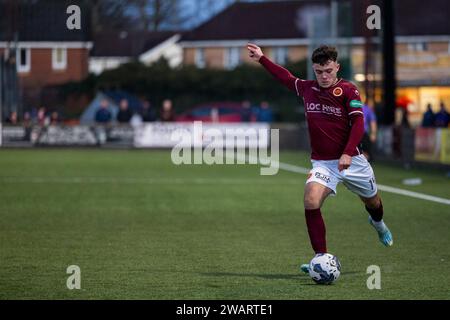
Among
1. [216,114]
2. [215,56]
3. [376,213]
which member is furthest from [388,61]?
[215,56]

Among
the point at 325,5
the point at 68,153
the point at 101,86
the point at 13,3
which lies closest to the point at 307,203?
the point at 68,153

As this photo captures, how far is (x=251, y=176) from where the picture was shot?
2759 cm

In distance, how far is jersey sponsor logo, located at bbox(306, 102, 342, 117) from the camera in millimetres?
10805

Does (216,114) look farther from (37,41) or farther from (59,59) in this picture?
(59,59)

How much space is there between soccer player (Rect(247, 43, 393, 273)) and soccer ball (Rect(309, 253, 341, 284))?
0.35 m

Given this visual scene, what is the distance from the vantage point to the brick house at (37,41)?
4488 cm

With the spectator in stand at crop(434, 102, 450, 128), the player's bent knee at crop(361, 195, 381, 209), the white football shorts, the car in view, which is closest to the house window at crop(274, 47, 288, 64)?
the car

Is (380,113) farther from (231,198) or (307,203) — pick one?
(307,203)

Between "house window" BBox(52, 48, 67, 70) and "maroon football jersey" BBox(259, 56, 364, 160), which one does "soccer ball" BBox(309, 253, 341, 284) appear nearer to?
"maroon football jersey" BBox(259, 56, 364, 160)

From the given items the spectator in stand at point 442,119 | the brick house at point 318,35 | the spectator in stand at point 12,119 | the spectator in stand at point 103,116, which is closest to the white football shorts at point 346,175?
the spectator in stand at point 442,119

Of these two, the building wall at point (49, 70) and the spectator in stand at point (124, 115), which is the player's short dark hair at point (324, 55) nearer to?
the spectator in stand at point (124, 115)

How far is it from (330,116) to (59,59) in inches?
1973

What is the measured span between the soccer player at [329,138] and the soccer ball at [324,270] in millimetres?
348

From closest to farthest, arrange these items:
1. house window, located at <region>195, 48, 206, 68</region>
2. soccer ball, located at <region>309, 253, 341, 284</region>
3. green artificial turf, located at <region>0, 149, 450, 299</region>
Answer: green artificial turf, located at <region>0, 149, 450, 299</region>
soccer ball, located at <region>309, 253, 341, 284</region>
house window, located at <region>195, 48, 206, 68</region>
